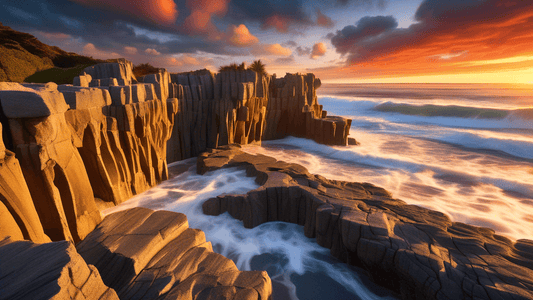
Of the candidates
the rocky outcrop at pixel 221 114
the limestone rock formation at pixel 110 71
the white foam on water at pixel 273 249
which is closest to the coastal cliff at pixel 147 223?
the white foam on water at pixel 273 249

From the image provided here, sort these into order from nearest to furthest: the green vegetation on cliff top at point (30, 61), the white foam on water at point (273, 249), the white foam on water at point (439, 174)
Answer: the white foam on water at point (273, 249) → the white foam on water at point (439, 174) → the green vegetation on cliff top at point (30, 61)

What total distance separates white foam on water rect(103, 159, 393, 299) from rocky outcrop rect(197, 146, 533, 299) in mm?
285

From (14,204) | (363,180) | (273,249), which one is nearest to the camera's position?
(14,204)

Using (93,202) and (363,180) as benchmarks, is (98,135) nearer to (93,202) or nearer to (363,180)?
(93,202)

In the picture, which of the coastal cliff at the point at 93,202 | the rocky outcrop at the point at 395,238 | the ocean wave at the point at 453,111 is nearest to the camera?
the coastal cliff at the point at 93,202

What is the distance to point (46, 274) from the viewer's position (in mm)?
1823

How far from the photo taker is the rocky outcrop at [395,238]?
12.6 feet

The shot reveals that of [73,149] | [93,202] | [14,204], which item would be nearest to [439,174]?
[93,202]

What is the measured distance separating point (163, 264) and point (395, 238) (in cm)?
433

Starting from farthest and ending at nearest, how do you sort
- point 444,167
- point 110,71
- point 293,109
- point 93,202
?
point 293,109
point 444,167
point 110,71
point 93,202

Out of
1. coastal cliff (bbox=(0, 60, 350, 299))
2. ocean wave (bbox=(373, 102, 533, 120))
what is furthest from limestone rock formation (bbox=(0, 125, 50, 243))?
ocean wave (bbox=(373, 102, 533, 120))

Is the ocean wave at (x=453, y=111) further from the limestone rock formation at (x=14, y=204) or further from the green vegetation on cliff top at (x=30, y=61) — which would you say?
the green vegetation on cliff top at (x=30, y=61)

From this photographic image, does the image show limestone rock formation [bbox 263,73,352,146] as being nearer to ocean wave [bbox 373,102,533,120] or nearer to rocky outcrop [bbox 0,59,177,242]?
rocky outcrop [bbox 0,59,177,242]

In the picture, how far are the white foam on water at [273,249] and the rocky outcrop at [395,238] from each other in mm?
285
